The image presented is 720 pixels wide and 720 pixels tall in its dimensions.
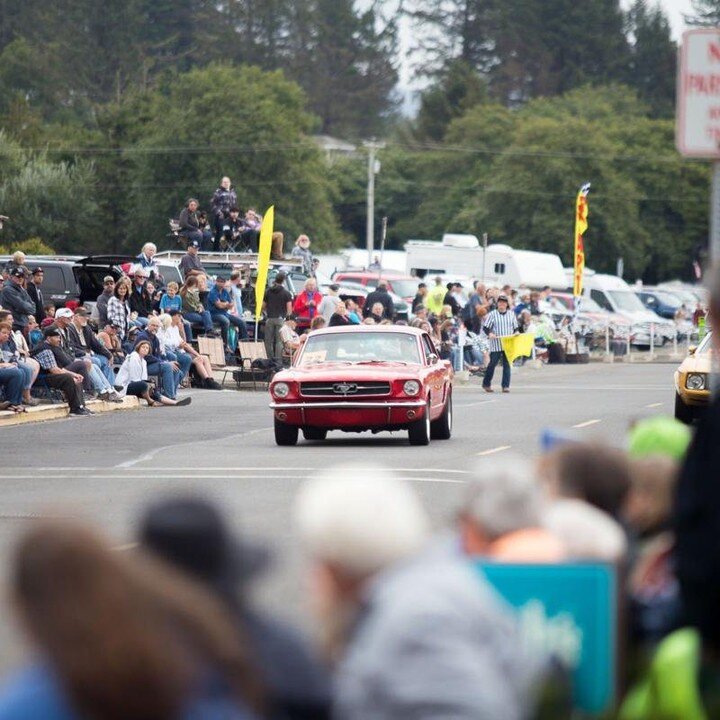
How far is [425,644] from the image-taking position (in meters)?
4.37

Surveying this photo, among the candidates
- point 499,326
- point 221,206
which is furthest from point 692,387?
point 221,206

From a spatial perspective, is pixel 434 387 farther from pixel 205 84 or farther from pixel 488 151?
pixel 488 151

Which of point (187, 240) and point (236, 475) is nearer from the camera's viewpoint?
point (236, 475)

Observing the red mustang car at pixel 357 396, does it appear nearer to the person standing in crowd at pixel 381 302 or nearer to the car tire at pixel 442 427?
the car tire at pixel 442 427

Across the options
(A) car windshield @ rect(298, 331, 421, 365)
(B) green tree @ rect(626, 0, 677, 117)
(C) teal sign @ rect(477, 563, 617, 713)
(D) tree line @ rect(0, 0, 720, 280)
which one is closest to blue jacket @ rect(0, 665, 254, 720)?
(C) teal sign @ rect(477, 563, 617, 713)

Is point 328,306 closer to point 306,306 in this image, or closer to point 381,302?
point 306,306

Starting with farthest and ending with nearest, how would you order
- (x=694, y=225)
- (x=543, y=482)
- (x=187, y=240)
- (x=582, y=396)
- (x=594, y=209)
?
(x=694, y=225) < (x=594, y=209) < (x=187, y=240) < (x=582, y=396) < (x=543, y=482)

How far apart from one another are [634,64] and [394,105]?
1887 cm

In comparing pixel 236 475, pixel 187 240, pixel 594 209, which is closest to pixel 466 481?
pixel 236 475

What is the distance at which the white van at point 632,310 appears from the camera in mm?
62969

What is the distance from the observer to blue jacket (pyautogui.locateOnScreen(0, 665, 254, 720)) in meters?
3.94

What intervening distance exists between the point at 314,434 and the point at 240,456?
3.21 metres

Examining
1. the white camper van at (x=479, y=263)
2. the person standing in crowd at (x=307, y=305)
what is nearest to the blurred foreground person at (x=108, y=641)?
the person standing in crowd at (x=307, y=305)

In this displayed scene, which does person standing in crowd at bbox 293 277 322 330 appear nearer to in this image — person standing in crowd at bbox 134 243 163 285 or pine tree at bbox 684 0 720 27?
person standing in crowd at bbox 134 243 163 285
